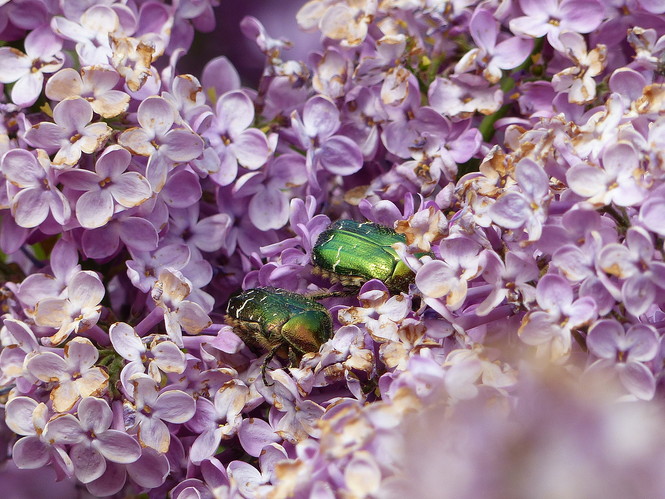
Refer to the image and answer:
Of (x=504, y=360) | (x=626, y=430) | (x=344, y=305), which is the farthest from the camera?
(x=344, y=305)

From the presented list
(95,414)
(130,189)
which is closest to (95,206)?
(130,189)

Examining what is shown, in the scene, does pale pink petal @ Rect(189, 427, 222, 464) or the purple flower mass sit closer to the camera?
the purple flower mass

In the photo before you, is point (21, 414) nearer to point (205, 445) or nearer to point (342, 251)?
point (205, 445)

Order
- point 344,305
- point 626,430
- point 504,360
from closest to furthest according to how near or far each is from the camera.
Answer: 1. point 626,430
2. point 504,360
3. point 344,305

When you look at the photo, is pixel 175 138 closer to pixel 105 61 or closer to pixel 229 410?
pixel 105 61

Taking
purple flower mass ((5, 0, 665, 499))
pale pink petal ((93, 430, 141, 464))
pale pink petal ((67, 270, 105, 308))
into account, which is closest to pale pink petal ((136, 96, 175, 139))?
purple flower mass ((5, 0, 665, 499))

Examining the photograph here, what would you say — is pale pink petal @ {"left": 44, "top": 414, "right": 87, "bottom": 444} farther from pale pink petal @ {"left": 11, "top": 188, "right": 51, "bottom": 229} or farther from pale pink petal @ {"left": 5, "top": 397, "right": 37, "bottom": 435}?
pale pink petal @ {"left": 11, "top": 188, "right": 51, "bottom": 229}

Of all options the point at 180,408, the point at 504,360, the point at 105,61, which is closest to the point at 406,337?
the point at 504,360
